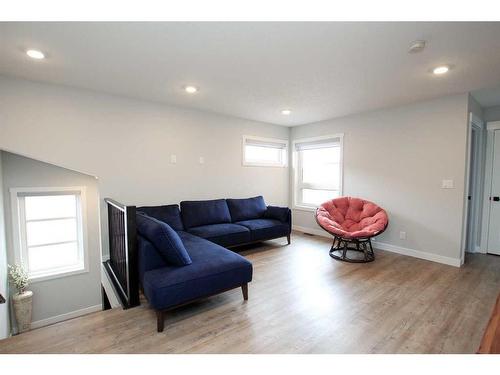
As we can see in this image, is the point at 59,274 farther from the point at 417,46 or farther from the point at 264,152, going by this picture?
the point at 417,46

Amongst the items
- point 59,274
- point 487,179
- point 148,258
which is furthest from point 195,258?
point 487,179

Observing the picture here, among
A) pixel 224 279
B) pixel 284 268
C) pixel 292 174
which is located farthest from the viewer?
pixel 292 174

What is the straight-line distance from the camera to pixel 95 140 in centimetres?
316

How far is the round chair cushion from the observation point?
11.1ft

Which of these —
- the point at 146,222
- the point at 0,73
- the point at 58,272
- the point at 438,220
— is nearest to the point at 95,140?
the point at 0,73

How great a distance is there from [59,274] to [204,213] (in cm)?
224

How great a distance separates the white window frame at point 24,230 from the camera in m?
3.11

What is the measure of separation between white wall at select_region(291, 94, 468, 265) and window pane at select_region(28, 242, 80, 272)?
15.6 feet

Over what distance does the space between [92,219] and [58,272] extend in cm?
86

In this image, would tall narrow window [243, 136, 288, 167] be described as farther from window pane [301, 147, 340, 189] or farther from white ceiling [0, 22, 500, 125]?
white ceiling [0, 22, 500, 125]

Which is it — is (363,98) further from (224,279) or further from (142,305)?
(142,305)

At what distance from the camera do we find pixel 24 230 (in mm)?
3273

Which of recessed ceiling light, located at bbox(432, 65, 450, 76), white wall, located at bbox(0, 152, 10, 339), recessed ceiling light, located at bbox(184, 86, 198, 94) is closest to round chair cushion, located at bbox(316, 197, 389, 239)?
recessed ceiling light, located at bbox(432, 65, 450, 76)
